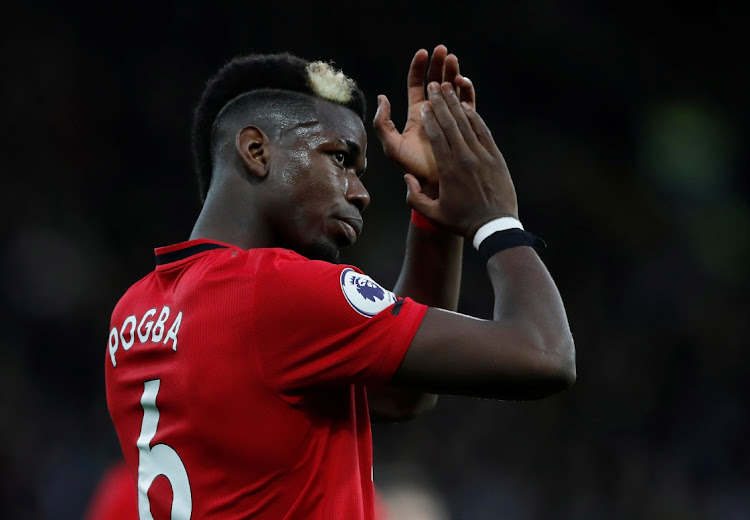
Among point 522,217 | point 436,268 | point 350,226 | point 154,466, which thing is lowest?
point 154,466

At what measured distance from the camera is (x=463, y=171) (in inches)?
88.8

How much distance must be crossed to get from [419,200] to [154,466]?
3.25 feet

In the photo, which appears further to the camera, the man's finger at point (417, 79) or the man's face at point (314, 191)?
the man's finger at point (417, 79)

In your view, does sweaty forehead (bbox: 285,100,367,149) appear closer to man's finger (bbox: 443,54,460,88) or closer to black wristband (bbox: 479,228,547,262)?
man's finger (bbox: 443,54,460,88)

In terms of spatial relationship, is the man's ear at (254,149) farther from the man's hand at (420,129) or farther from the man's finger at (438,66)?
the man's finger at (438,66)

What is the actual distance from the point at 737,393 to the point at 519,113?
11.7 ft

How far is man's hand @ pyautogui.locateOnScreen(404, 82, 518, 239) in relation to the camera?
88.2 inches

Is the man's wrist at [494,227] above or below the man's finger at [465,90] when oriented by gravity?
below

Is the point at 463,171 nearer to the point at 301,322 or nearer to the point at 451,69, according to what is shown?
the point at 451,69

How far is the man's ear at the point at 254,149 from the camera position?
93.4 inches

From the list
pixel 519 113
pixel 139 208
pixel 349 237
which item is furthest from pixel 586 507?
pixel 349 237

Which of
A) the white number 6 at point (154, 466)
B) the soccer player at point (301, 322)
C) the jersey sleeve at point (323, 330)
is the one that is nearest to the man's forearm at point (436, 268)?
the soccer player at point (301, 322)

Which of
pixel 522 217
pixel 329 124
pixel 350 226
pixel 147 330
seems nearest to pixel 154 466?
pixel 147 330

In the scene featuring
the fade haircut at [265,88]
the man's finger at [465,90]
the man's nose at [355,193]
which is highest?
the man's finger at [465,90]
